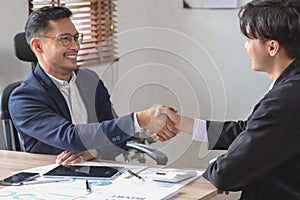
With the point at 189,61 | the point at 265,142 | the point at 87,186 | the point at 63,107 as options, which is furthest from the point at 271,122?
the point at 189,61

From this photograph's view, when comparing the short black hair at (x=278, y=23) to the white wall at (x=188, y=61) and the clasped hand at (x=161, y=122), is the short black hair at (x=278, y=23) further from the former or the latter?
the white wall at (x=188, y=61)

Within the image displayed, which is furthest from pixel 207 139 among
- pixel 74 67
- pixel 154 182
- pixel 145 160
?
pixel 145 160

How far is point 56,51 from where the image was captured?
300 cm

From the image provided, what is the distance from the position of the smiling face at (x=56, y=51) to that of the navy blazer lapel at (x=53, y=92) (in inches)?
3.1

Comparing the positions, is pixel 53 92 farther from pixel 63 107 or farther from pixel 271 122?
pixel 271 122

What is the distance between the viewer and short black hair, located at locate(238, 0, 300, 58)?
6.47 feet

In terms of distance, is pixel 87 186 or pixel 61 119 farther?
pixel 61 119

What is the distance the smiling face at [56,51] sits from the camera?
299cm

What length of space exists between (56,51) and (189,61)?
1.75 meters

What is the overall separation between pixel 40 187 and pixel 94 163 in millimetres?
373

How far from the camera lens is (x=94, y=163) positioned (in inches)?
104

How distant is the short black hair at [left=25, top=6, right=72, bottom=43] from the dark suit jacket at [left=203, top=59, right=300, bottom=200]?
51.5 inches

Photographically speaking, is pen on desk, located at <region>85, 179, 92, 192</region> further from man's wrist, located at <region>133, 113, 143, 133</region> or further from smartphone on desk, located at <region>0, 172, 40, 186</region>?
man's wrist, located at <region>133, 113, 143, 133</region>

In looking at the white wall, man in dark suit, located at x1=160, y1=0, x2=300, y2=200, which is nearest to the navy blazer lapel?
man in dark suit, located at x1=160, y1=0, x2=300, y2=200
